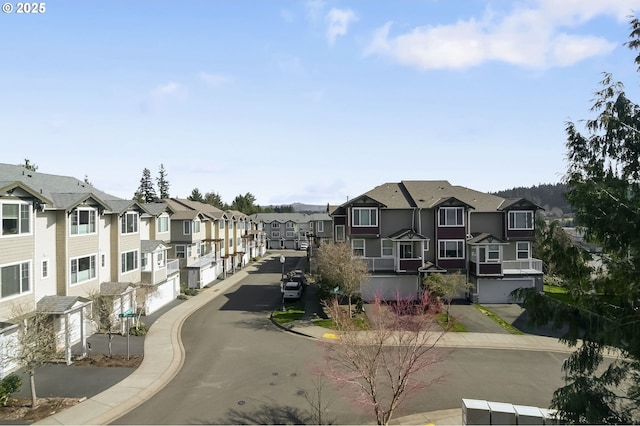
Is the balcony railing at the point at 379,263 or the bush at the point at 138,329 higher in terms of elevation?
the balcony railing at the point at 379,263

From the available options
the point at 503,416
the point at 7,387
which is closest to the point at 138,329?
the point at 7,387

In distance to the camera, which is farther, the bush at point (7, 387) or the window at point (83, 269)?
the window at point (83, 269)

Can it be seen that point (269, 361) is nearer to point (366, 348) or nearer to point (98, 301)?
point (366, 348)

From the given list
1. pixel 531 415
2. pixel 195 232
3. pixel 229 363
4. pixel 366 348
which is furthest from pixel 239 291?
pixel 531 415

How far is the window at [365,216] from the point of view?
34.4m

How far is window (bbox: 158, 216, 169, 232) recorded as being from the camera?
126 ft

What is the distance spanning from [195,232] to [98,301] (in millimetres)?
18490

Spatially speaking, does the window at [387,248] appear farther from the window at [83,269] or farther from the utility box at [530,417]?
the window at [83,269]

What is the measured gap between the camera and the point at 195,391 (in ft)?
54.7

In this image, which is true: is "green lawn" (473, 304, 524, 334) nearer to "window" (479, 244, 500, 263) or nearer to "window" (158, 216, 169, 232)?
"window" (479, 244, 500, 263)

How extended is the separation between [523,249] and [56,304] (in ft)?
122

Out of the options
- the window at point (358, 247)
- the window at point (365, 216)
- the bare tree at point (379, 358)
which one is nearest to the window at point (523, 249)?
the window at point (365, 216)

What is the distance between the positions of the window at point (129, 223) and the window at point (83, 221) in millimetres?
3250

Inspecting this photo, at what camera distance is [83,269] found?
23.7 meters
